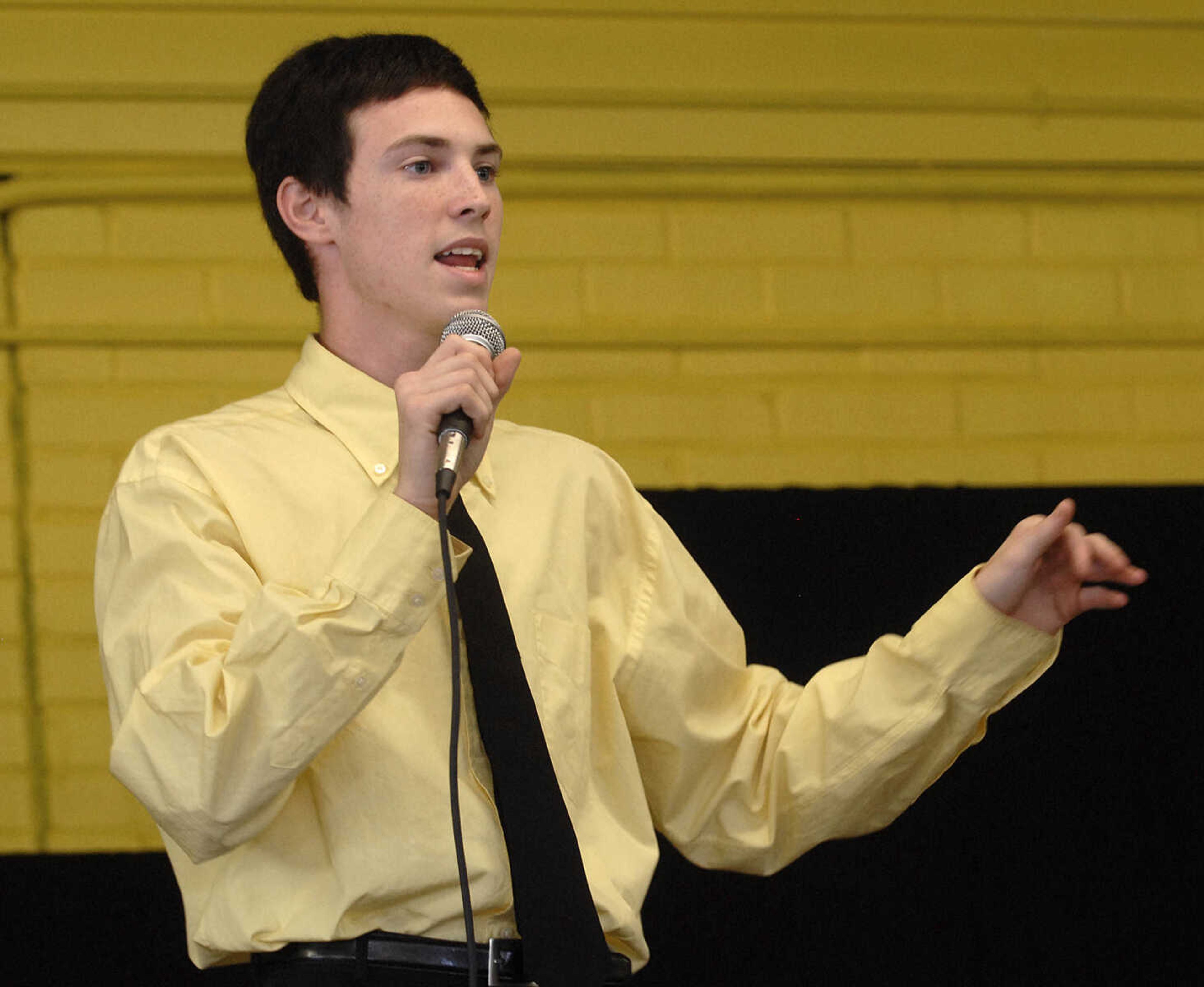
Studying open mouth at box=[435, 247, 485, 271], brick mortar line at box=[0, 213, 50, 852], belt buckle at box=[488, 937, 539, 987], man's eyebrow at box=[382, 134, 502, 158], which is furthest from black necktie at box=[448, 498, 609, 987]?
brick mortar line at box=[0, 213, 50, 852]

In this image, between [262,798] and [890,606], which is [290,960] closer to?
[262,798]

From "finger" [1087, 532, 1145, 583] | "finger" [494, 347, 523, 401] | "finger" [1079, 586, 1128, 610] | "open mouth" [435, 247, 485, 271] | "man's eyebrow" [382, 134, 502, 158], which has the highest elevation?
"man's eyebrow" [382, 134, 502, 158]

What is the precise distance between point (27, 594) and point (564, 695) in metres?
1.38

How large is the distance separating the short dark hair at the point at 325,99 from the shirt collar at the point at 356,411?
174mm

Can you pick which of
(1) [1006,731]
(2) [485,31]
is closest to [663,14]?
(2) [485,31]

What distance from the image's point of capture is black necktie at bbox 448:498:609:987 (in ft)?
5.15

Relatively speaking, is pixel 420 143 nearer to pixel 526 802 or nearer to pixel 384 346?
pixel 384 346

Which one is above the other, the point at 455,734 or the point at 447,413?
the point at 447,413

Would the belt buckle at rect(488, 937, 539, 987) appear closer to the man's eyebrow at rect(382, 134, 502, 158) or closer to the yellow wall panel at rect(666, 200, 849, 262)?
the man's eyebrow at rect(382, 134, 502, 158)

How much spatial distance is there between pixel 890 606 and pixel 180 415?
1.28m

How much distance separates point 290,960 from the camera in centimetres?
156

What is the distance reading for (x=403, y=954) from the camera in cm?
156

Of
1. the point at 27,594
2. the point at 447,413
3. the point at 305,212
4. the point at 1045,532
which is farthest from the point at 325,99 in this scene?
the point at 27,594

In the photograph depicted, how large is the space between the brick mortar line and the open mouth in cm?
130
